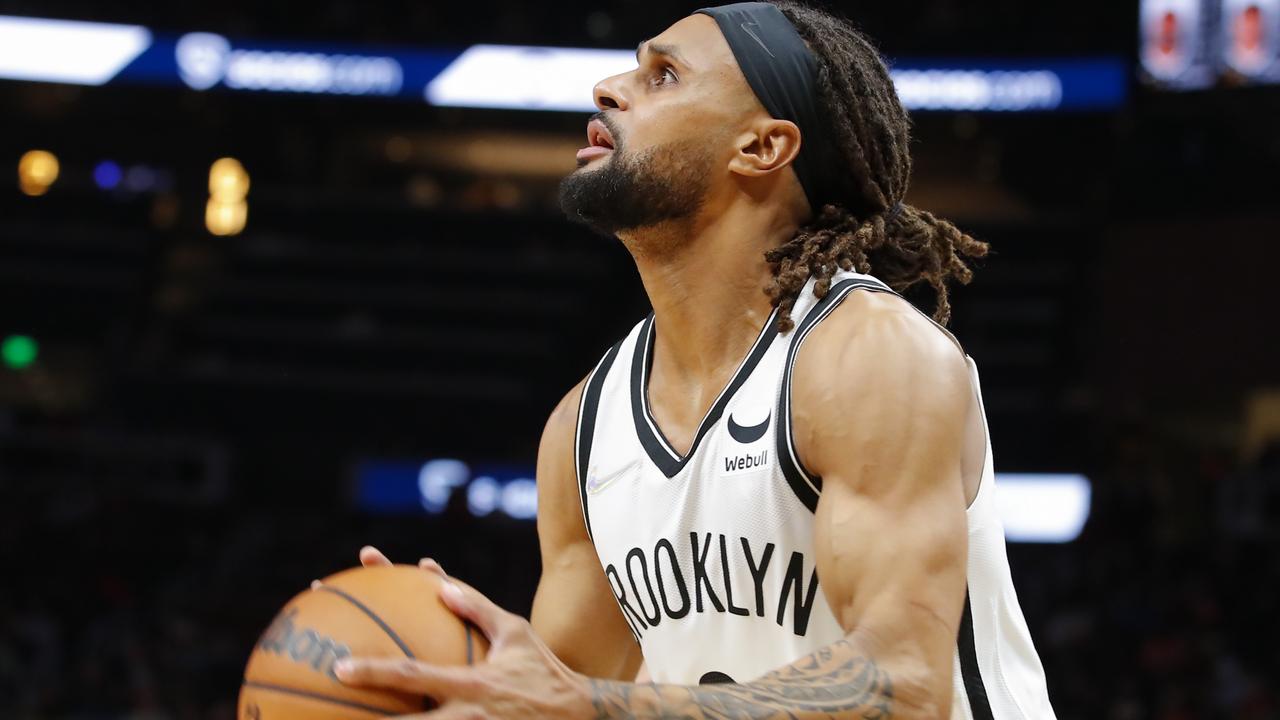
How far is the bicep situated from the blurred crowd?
8.48 meters

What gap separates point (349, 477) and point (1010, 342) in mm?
6656

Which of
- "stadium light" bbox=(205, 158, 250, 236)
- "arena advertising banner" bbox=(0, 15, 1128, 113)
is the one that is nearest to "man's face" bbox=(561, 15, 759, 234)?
"arena advertising banner" bbox=(0, 15, 1128, 113)

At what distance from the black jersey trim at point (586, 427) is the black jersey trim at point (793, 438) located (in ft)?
1.82

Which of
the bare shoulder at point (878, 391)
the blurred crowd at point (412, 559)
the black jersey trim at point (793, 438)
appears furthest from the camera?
the blurred crowd at point (412, 559)

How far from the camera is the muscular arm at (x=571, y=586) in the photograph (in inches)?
123

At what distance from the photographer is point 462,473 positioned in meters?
14.0

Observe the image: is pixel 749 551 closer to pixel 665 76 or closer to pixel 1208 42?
pixel 665 76

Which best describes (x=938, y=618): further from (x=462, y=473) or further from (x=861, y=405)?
(x=462, y=473)

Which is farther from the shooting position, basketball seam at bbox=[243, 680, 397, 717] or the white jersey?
the white jersey

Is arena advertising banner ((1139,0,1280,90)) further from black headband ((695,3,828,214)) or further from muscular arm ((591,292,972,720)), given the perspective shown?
muscular arm ((591,292,972,720))

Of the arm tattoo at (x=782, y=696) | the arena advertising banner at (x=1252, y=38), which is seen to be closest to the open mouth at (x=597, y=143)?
the arm tattoo at (x=782, y=696)

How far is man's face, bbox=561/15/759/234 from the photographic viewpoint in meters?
2.81

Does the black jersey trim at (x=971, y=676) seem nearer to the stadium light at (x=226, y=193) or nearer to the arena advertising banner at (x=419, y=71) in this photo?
the arena advertising banner at (x=419, y=71)

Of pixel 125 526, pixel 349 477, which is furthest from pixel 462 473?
pixel 125 526
